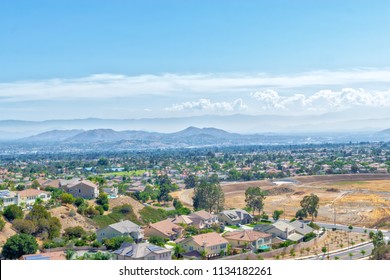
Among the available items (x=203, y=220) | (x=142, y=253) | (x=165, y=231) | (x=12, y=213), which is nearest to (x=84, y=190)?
(x=12, y=213)

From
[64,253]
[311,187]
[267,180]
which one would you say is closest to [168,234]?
[64,253]

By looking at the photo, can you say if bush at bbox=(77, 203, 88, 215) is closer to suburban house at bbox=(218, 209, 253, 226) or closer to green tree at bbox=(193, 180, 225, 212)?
suburban house at bbox=(218, 209, 253, 226)

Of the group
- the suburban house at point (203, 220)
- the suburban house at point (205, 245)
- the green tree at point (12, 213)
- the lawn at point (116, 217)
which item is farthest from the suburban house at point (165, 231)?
the green tree at point (12, 213)

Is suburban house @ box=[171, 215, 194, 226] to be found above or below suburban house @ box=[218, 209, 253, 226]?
above

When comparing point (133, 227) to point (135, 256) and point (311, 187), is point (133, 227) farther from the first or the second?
point (311, 187)

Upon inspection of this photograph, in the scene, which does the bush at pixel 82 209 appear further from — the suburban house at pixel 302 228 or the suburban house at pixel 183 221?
the suburban house at pixel 302 228

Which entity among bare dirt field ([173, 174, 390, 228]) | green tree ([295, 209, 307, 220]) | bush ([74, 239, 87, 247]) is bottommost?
bare dirt field ([173, 174, 390, 228])

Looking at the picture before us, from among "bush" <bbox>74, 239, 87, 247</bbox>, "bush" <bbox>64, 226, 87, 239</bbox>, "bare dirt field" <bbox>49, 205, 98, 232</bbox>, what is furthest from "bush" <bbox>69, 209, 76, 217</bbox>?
"bush" <bbox>74, 239, 87, 247</bbox>

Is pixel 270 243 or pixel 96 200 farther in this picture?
pixel 96 200
